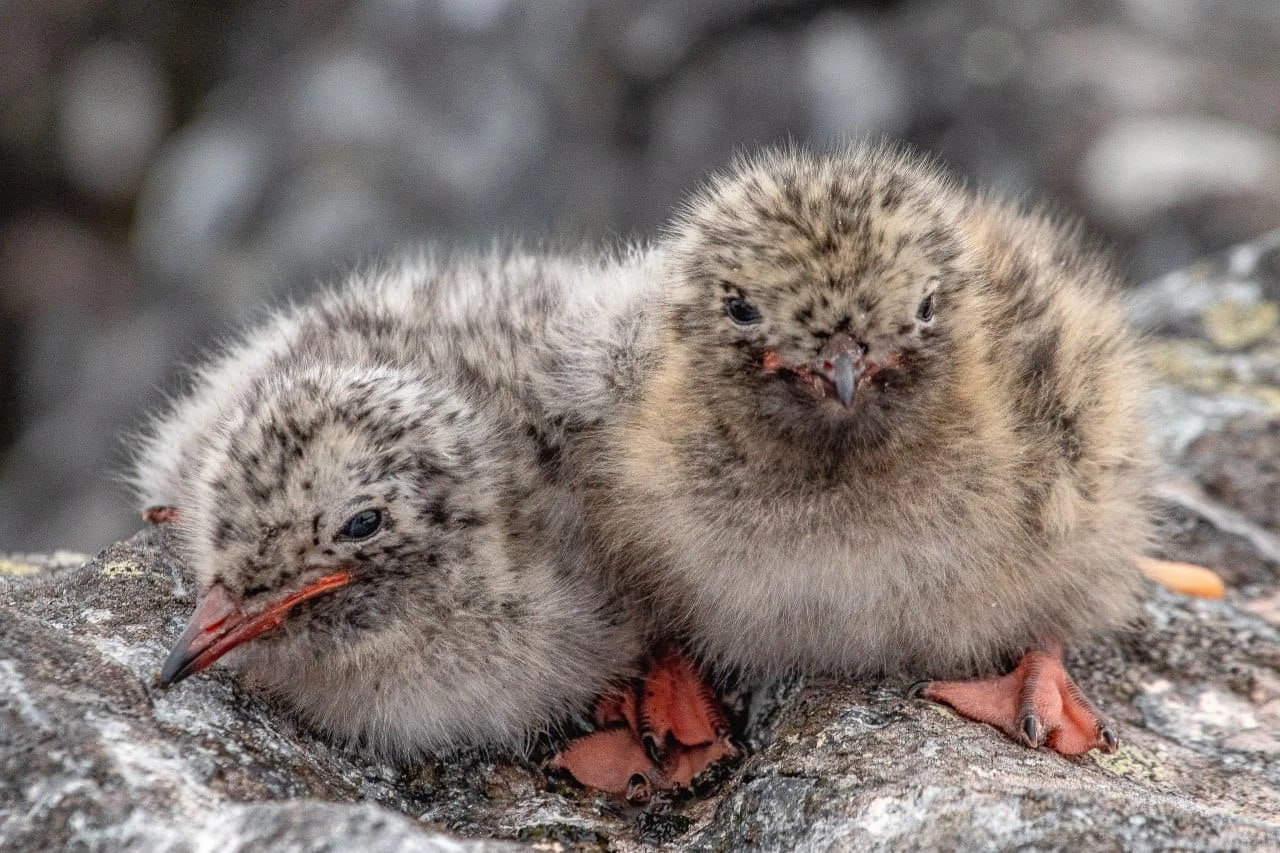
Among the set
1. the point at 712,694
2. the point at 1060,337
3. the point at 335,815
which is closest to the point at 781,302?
the point at 1060,337

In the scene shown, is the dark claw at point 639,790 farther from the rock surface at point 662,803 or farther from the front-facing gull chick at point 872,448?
the front-facing gull chick at point 872,448

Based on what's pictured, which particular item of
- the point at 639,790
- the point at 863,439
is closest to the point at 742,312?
the point at 863,439

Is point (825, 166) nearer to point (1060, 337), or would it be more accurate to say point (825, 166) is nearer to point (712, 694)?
point (1060, 337)

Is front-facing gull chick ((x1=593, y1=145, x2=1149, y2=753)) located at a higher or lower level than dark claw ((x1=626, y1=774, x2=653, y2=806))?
higher

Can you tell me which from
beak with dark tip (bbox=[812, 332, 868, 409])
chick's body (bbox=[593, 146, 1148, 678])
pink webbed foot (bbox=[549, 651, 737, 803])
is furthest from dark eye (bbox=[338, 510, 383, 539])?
beak with dark tip (bbox=[812, 332, 868, 409])

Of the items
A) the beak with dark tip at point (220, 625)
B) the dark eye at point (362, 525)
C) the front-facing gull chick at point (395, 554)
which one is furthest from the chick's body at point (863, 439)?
the beak with dark tip at point (220, 625)

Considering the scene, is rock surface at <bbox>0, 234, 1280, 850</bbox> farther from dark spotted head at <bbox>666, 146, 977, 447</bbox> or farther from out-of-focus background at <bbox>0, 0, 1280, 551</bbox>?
out-of-focus background at <bbox>0, 0, 1280, 551</bbox>

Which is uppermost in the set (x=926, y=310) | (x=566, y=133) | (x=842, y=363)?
(x=566, y=133)

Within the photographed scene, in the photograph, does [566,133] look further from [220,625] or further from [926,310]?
[220,625]
